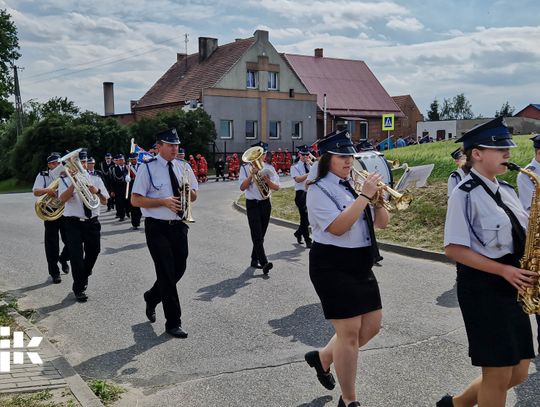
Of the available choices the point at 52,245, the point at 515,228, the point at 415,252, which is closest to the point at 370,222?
the point at 515,228

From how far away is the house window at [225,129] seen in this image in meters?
43.6

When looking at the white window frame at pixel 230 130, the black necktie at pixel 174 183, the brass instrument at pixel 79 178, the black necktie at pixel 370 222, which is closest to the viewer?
the black necktie at pixel 370 222

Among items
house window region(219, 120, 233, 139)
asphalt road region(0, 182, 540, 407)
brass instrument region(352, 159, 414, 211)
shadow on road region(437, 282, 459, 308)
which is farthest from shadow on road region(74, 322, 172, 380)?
house window region(219, 120, 233, 139)

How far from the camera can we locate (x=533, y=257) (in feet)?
11.1

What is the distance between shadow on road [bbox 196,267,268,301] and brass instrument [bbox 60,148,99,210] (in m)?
1.87

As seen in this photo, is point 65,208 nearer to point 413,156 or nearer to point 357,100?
point 413,156

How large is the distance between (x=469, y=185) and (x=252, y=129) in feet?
139

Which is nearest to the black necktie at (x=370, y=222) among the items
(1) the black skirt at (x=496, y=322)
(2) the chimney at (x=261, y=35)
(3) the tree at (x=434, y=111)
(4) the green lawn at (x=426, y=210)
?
(1) the black skirt at (x=496, y=322)

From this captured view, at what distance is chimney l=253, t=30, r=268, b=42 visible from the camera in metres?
44.7

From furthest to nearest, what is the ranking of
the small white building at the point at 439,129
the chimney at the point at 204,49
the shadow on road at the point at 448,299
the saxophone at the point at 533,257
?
the small white building at the point at 439,129 < the chimney at the point at 204,49 < the shadow on road at the point at 448,299 < the saxophone at the point at 533,257

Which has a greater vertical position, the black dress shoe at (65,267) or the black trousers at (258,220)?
the black trousers at (258,220)

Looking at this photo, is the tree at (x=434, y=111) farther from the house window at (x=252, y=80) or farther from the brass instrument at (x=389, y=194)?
the brass instrument at (x=389, y=194)

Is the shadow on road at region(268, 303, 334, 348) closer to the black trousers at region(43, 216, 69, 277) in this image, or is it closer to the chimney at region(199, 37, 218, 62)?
the black trousers at region(43, 216, 69, 277)

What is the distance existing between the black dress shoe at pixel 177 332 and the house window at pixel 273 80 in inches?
1613
